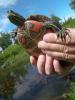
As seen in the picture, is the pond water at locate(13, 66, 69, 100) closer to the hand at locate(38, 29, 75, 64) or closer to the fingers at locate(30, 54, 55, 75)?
the fingers at locate(30, 54, 55, 75)

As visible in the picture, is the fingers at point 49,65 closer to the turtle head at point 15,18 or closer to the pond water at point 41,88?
the turtle head at point 15,18

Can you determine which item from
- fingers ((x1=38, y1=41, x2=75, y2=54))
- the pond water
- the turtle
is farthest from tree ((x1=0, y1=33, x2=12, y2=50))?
the pond water

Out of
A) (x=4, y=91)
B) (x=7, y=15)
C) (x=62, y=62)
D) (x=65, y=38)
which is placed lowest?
(x=4, y=91)

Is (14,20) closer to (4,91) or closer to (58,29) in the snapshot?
(58,29)

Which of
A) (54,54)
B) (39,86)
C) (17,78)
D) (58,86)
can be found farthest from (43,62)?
(17,78)

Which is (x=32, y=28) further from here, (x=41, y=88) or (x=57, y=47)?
(x=41, y=88)
